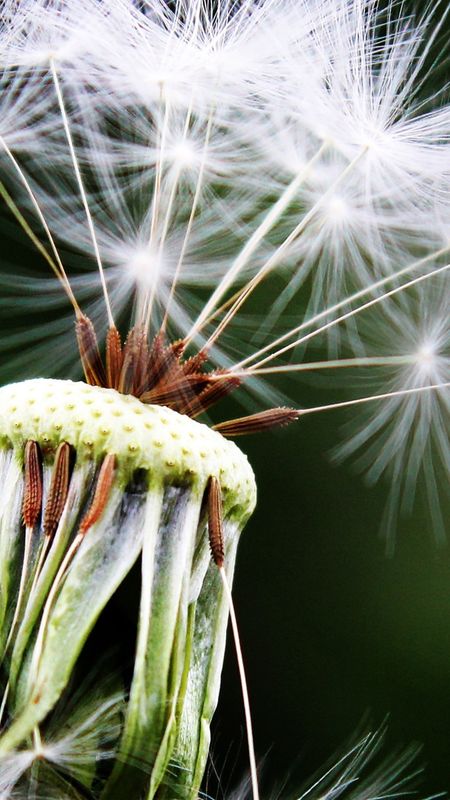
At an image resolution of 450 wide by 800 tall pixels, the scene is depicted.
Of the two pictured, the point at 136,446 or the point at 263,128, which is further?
the point at 263,128

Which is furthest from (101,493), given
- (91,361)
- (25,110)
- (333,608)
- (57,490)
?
(333,608)

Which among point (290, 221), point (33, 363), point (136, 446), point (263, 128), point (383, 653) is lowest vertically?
point (136, 446)

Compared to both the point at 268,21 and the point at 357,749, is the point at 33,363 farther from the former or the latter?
the point at 357,749

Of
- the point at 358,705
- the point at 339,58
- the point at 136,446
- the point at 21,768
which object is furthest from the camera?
the point at 358,705

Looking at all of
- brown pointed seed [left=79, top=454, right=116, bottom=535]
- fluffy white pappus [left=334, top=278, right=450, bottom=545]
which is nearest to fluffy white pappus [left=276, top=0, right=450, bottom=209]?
fluffy white pappus [left=334, top=278, right=450, bottom=545]

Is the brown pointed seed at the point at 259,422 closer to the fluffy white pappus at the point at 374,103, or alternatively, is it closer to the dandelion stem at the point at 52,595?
the dandelion stem at the point at 52,595

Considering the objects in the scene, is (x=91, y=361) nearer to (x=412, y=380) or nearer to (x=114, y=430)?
(x=114, y=430)

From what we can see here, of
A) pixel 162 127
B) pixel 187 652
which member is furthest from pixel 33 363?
pixel 187 652
